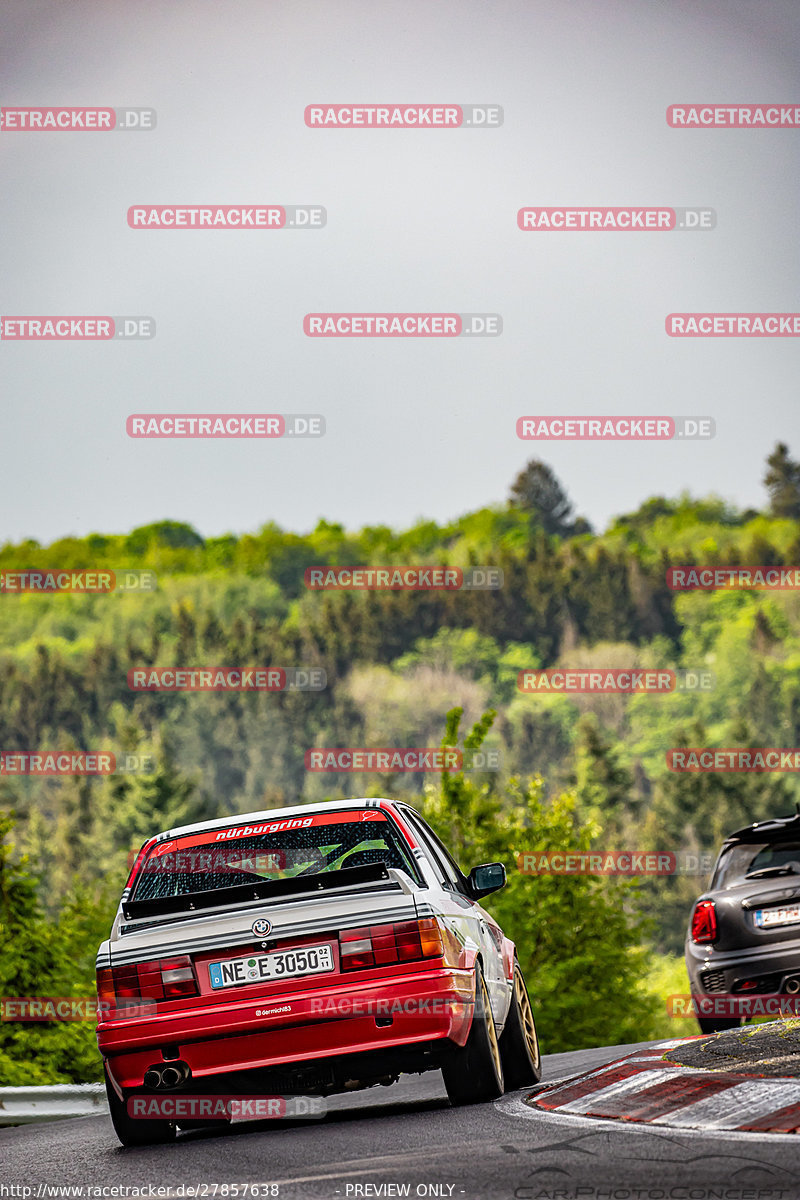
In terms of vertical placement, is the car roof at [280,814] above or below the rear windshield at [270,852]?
above

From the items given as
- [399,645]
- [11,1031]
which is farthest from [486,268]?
[11,1031]

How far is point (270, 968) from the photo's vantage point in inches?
288

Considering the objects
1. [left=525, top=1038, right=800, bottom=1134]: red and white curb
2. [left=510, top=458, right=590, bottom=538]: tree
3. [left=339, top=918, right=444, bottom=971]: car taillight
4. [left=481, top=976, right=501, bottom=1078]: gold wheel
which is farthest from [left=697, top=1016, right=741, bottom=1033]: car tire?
[left=510, top=458, right=590, bottom=538]: tree

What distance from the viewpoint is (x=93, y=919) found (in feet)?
84.8

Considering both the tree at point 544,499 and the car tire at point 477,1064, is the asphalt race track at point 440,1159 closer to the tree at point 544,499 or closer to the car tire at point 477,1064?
the car tire at point 477,1064

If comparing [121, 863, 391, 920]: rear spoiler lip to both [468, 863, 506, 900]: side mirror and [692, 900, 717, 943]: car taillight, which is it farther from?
[692, 900, 717, 943]: car taillight

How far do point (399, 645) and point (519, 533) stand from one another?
53.3 ft

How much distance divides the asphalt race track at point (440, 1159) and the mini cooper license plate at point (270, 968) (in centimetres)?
71

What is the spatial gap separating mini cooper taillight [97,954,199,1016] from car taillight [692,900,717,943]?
18.7 feet

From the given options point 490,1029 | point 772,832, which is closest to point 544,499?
point 772,832

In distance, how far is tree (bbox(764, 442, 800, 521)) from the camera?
6009 inches

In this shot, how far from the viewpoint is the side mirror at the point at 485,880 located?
895cm

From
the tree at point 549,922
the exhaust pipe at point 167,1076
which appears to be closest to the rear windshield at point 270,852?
the exhaust pipe at point 167,1076

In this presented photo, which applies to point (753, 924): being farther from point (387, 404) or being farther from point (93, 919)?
point (387, 404)
